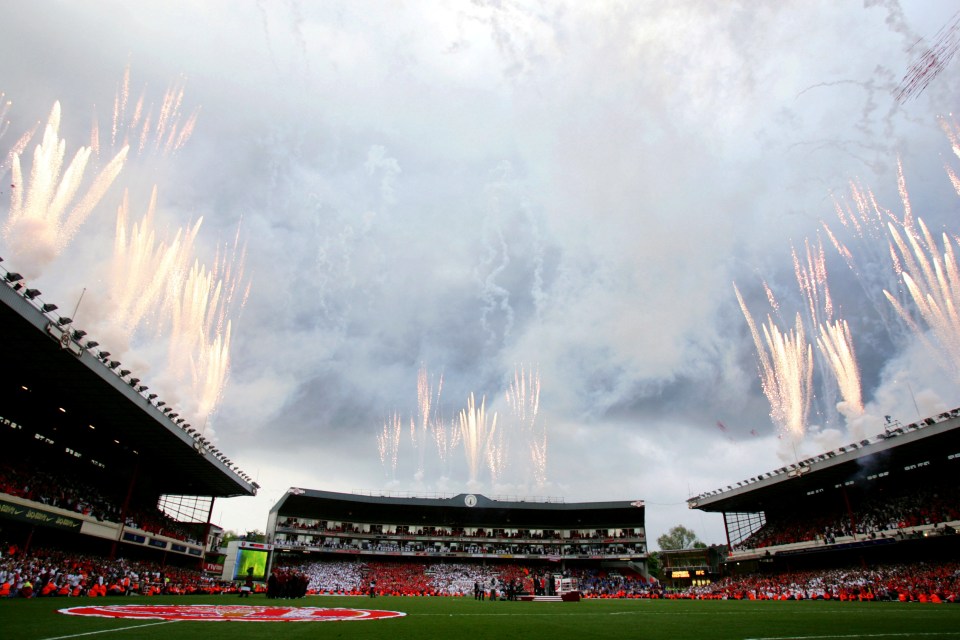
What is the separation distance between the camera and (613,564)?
78.6 m

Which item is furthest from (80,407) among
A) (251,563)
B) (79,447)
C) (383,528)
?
(383,528)

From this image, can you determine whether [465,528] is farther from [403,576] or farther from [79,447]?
[79,447]

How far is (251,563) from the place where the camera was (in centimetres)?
5969

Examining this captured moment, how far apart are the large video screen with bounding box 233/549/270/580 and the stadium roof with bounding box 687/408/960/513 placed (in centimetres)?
5331

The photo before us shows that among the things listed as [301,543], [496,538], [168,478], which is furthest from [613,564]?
[168,478]

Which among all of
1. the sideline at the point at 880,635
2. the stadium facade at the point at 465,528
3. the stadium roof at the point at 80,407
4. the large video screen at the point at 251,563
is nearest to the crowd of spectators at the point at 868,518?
the stadium facade at the point at 465,528

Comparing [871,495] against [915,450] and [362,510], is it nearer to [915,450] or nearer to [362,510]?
[915,450]

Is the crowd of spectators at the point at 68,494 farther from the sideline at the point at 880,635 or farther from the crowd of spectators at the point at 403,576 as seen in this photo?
the sideline at the point at 880,635

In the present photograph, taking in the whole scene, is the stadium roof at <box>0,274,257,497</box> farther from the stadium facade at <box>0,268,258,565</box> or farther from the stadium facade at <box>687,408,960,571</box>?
the stadium facade at <box>687,408,960,571</box>

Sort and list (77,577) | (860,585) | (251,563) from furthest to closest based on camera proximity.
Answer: (251,563), (860,585), (77,577)

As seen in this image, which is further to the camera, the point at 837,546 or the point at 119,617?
the point at 837,546

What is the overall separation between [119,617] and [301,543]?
62.0 metres

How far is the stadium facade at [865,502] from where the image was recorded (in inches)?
1630

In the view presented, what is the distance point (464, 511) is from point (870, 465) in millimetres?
52258
